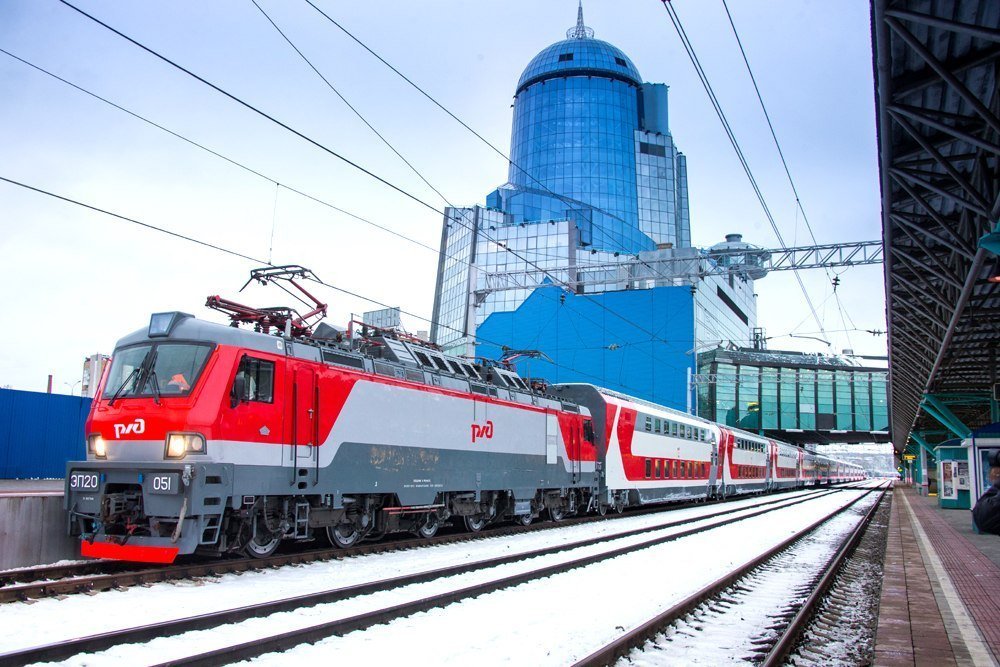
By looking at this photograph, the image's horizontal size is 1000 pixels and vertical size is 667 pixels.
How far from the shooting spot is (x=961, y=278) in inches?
591

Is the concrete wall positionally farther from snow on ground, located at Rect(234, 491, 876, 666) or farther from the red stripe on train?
snow on ground, located at Rect(234, 491, 876, 666)

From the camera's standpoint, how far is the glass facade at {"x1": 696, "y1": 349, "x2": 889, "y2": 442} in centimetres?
7488

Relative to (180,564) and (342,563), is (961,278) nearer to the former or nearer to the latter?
(342,563)

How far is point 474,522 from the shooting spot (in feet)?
57.9

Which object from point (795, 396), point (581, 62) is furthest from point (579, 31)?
point (795, 396)

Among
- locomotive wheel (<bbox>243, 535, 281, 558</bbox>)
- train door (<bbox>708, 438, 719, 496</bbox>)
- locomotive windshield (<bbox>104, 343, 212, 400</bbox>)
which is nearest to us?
locomotive windshield (<bbox>104, 343, 212, 400</bbox>)

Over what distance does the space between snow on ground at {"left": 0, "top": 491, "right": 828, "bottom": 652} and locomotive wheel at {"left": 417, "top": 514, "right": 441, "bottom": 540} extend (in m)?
1.39

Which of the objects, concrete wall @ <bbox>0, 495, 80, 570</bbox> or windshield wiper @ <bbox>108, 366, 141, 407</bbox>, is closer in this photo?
concrete wall @ <bbox>0, 495, 80, 570</bbox>

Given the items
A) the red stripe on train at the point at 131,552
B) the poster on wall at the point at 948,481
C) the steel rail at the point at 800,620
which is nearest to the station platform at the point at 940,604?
the steel rail at the point at 800,620

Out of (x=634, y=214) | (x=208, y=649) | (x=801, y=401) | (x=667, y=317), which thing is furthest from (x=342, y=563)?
(x=634, y=214)

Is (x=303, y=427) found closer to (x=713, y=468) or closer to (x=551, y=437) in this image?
(x=551, y=437)

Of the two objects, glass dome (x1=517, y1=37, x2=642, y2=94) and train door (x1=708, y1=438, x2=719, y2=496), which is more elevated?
glass dome (x1=517, y1=37, x2=642, y2=94)

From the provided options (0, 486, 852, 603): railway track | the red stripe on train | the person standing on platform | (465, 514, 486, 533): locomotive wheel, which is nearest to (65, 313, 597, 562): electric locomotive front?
the red stripe on train

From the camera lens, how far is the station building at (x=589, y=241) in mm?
70000
